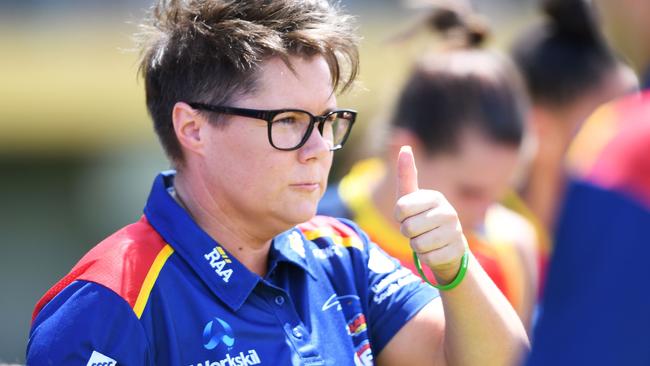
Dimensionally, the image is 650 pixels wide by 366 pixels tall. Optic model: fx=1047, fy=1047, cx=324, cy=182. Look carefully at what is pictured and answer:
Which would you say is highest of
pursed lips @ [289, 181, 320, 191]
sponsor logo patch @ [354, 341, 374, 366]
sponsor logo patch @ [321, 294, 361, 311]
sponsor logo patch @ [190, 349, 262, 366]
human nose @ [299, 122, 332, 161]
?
human nose @ [299, 122, 332, 161]

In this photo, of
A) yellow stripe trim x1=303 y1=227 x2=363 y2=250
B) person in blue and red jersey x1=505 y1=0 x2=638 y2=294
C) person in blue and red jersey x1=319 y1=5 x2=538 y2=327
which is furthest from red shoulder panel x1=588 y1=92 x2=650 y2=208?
person in blue and red jersey x1=505 y1=0 x2=638 y2=294

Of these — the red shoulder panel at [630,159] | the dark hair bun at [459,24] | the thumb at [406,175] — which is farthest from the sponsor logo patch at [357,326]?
the dark hair bun at [459,24]

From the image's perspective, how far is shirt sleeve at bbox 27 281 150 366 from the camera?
2086 millimetres

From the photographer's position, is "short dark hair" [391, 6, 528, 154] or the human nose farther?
"short dark hair" [391, 6, 528, 154]

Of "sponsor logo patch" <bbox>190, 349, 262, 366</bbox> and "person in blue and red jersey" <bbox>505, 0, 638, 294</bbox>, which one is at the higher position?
"person in blue and red jersey" <bbox>505, 0, 638, 294</bbox>

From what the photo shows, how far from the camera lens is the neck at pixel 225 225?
244 centimetres

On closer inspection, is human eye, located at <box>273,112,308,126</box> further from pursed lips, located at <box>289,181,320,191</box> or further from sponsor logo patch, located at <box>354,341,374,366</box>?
sponsor logo patch, located at <box>354,341,374,366</box>

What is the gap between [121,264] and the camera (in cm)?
222

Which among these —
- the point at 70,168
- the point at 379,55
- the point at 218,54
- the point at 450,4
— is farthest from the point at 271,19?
the point at 70,168

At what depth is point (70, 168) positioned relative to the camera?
40.8 ft

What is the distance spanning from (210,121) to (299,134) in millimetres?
212

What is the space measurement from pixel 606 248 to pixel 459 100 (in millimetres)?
2659

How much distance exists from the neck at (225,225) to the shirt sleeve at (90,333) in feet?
1.19

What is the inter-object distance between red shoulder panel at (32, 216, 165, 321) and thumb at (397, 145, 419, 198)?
0.55 meters
